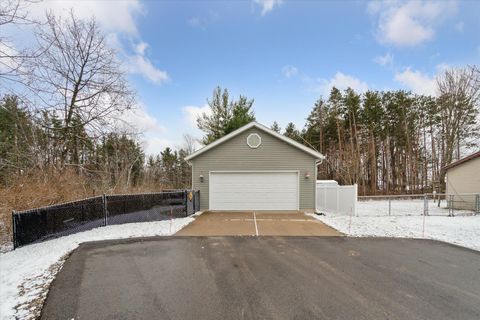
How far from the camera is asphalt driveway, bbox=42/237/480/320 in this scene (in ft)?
9.02

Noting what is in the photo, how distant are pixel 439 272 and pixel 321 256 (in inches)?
77.1

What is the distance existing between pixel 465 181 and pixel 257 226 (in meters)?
13.9

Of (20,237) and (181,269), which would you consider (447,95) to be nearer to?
(181,269)

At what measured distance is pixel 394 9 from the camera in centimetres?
970

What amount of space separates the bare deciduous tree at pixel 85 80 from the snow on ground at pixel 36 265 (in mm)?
6424

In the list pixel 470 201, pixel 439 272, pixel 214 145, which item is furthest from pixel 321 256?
pixel 470 201

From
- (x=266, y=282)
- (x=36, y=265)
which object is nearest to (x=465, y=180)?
(x=266, y=282)

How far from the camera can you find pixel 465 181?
13.4 metres

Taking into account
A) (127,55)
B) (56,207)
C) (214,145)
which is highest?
(127,55)

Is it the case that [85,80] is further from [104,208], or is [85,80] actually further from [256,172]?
[256,172]

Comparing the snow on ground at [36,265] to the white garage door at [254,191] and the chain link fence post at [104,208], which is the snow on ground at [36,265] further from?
the white garage door at [254,191]

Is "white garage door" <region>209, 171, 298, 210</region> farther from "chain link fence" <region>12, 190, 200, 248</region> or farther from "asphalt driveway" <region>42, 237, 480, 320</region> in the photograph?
"asphalt driveway" <region>42, 237, 480, 320</region>

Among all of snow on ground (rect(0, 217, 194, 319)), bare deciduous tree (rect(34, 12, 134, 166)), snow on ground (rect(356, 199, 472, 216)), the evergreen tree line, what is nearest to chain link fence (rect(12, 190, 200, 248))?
snow on ground (rect(0, 217, 194, 319))

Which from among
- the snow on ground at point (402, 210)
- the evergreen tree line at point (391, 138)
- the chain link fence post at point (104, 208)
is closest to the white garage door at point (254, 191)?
the snow on ground at point (402, 210)
